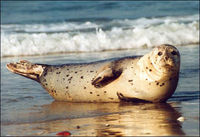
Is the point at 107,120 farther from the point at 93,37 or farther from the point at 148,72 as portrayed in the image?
the point at 93,37

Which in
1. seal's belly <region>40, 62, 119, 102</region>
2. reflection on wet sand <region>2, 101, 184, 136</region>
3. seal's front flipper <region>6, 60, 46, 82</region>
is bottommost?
reflection on wet sand <region>2, 101, 184, 136</region>

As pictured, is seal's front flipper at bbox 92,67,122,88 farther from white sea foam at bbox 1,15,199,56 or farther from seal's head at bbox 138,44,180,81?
white sea foam at bbox 1,15,199,56

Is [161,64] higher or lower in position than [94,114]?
higher

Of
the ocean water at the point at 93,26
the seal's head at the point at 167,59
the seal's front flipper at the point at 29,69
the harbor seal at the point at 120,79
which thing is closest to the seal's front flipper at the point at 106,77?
the harbor seal at the point at 120,79

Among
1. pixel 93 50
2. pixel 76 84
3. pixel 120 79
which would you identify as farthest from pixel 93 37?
pixel 120 79

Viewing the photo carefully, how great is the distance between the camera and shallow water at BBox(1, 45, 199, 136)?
18.5 feet

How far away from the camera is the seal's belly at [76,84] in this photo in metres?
7.39

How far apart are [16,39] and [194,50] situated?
4.65 metres

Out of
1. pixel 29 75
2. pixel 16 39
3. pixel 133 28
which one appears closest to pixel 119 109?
pixel 29 75

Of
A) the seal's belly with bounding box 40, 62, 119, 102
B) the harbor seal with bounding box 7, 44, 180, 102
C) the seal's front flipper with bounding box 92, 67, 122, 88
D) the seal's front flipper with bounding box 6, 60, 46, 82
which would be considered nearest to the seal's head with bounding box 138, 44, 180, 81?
the harbor seal with bounding box 7, 44, 180, 102

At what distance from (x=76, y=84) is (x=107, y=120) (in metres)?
1.51

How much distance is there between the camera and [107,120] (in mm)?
6176

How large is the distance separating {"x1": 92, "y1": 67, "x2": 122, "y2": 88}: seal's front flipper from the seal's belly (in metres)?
0.06

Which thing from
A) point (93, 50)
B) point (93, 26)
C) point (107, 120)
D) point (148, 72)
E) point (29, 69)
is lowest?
point (107, 120)
